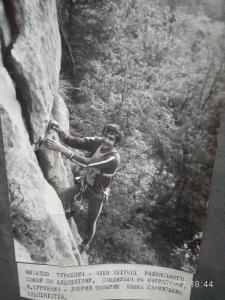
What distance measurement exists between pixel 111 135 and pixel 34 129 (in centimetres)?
29

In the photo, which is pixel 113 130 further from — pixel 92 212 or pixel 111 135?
pixel 92 212

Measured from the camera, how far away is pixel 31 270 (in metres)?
1.67

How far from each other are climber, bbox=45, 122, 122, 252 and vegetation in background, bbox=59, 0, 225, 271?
3 cm

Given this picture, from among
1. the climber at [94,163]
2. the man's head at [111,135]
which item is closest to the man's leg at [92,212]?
the climber at [94,163]

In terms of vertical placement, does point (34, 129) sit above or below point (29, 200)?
above

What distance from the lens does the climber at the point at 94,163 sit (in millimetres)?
1551

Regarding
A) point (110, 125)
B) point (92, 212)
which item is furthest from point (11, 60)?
point (92, 212)

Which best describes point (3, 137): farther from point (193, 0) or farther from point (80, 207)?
point (193, 0)

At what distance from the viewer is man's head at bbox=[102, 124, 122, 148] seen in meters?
1.54

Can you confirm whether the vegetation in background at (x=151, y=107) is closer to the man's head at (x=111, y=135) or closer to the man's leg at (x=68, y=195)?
the man's head at (x=111, y=135)

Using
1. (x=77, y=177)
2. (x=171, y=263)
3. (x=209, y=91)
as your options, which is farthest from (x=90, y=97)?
(x=171, y=263)

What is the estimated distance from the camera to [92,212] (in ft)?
5.29
